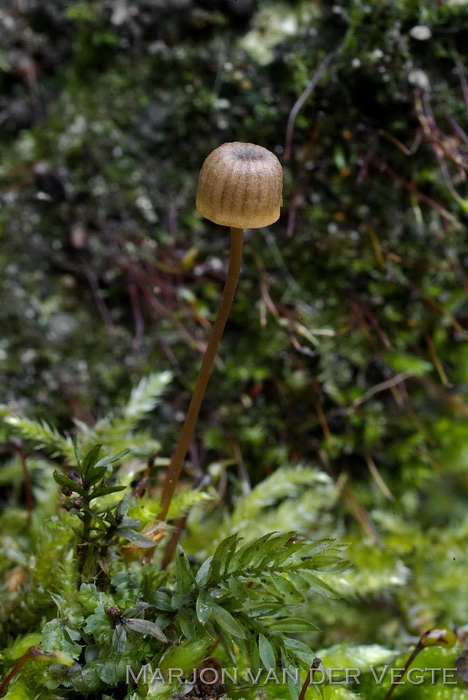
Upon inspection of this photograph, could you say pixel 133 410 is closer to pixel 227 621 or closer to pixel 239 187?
pixel 227 621

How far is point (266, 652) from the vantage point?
40.6 inches

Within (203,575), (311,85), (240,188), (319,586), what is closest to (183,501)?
(203,575)

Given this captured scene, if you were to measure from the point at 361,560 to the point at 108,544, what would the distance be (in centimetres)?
101

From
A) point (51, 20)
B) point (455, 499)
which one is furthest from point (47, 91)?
point (455, 499)

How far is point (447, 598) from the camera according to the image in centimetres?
192

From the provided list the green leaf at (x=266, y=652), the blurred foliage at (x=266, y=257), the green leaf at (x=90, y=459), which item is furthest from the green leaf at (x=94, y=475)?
the blurred foliage at (x=266, y=257)

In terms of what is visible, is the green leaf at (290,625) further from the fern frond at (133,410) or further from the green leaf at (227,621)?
the fern frond at (133,410)

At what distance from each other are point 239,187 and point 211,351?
312 millimetres

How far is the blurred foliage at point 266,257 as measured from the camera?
1933 millimetres

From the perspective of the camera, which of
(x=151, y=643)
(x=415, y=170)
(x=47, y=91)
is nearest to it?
(x=151, y=643)

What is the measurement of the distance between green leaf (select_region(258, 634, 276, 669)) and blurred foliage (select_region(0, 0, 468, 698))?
33.3 inches

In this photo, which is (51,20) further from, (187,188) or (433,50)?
(433,50)

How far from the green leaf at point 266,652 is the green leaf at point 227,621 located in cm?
7

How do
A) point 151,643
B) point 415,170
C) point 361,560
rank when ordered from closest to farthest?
point 151,643, point 361,560, point 415,170
